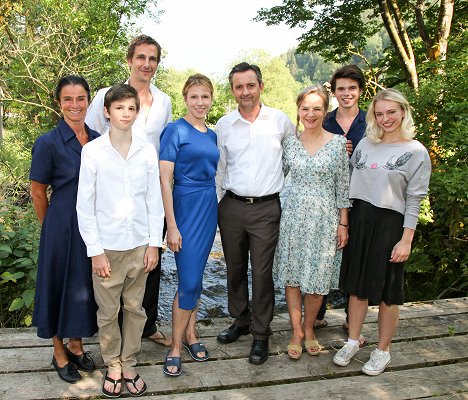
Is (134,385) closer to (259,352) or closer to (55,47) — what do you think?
(259,352)

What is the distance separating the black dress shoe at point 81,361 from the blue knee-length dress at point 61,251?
0.32 metres

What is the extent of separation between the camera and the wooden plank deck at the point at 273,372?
9.67ft

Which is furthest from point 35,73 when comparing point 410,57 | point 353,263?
point 353,263

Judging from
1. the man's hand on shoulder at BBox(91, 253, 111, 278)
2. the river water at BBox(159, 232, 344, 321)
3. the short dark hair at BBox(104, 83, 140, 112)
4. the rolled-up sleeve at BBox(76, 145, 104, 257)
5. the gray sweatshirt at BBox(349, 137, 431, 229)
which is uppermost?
the short dark hair at BBox(104, 83, 140, 112)

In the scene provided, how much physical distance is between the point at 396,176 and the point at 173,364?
6.46 ft

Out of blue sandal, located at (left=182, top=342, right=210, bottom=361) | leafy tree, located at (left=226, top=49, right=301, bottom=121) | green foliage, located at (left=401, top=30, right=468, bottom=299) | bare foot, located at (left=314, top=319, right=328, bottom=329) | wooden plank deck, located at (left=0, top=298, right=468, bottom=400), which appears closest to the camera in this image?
wooden plank deck, located at (left=0, top=298, right=468, bottom=400)

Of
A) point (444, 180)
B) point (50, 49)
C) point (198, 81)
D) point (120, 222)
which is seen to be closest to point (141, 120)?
point (198, 81)

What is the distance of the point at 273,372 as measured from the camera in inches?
127

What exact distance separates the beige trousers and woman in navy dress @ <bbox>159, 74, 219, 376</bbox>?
318 millimetres

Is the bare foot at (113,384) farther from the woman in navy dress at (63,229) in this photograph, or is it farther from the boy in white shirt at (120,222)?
the woman in navy dress at (63,229)

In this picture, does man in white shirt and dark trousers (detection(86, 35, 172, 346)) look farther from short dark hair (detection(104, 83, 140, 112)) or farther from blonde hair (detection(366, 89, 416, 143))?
blonde hair (detection(366, 89, 416, 143))

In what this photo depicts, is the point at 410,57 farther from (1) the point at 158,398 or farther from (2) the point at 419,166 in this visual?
(1) the point at 158,398

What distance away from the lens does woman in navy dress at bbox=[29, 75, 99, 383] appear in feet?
9.02

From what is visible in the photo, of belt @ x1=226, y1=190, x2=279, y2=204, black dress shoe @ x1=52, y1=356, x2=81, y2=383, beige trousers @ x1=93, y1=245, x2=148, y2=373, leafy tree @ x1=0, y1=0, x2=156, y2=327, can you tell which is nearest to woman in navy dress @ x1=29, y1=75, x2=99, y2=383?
beige trousers @ x1=93, y1=245, x2=148, y2=373
